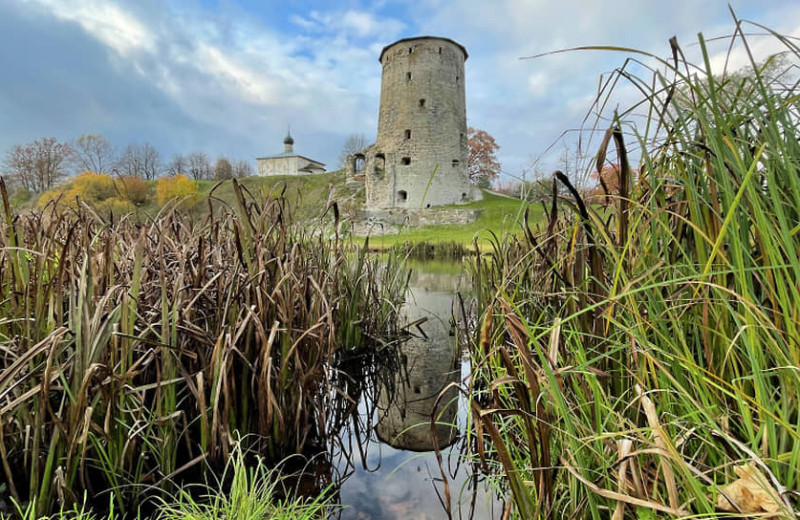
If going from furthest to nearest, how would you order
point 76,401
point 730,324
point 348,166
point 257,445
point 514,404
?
point 348,166, point 514,404, point 257,445, point 76,401, point 730,324

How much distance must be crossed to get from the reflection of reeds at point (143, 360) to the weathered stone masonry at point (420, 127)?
51.4 ft

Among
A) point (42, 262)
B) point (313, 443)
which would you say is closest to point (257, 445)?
point (313, 443)

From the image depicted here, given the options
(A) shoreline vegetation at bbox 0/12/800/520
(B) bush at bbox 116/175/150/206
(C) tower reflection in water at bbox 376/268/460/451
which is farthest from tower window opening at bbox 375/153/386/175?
(A) shoreline vegetation at bbox 0/12/800/520

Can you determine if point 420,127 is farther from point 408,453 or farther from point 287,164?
point 287,164

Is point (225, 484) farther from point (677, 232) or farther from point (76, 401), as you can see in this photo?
point (677, 232)

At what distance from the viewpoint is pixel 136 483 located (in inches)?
38.6

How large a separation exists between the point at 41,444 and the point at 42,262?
1.38 ft

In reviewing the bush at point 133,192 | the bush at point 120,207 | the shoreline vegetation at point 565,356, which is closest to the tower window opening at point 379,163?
the bush at point 133,192

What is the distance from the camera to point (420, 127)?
679 inches

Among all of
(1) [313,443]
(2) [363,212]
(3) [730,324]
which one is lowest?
(1) [313,443]

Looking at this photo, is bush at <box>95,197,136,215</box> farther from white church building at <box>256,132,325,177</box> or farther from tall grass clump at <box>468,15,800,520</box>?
white church building at <box>256,132,325,177</box>

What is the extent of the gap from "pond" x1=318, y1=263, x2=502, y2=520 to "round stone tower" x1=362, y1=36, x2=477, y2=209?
14.8 m

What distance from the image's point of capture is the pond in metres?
1.15

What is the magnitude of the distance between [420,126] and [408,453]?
17009 mm
